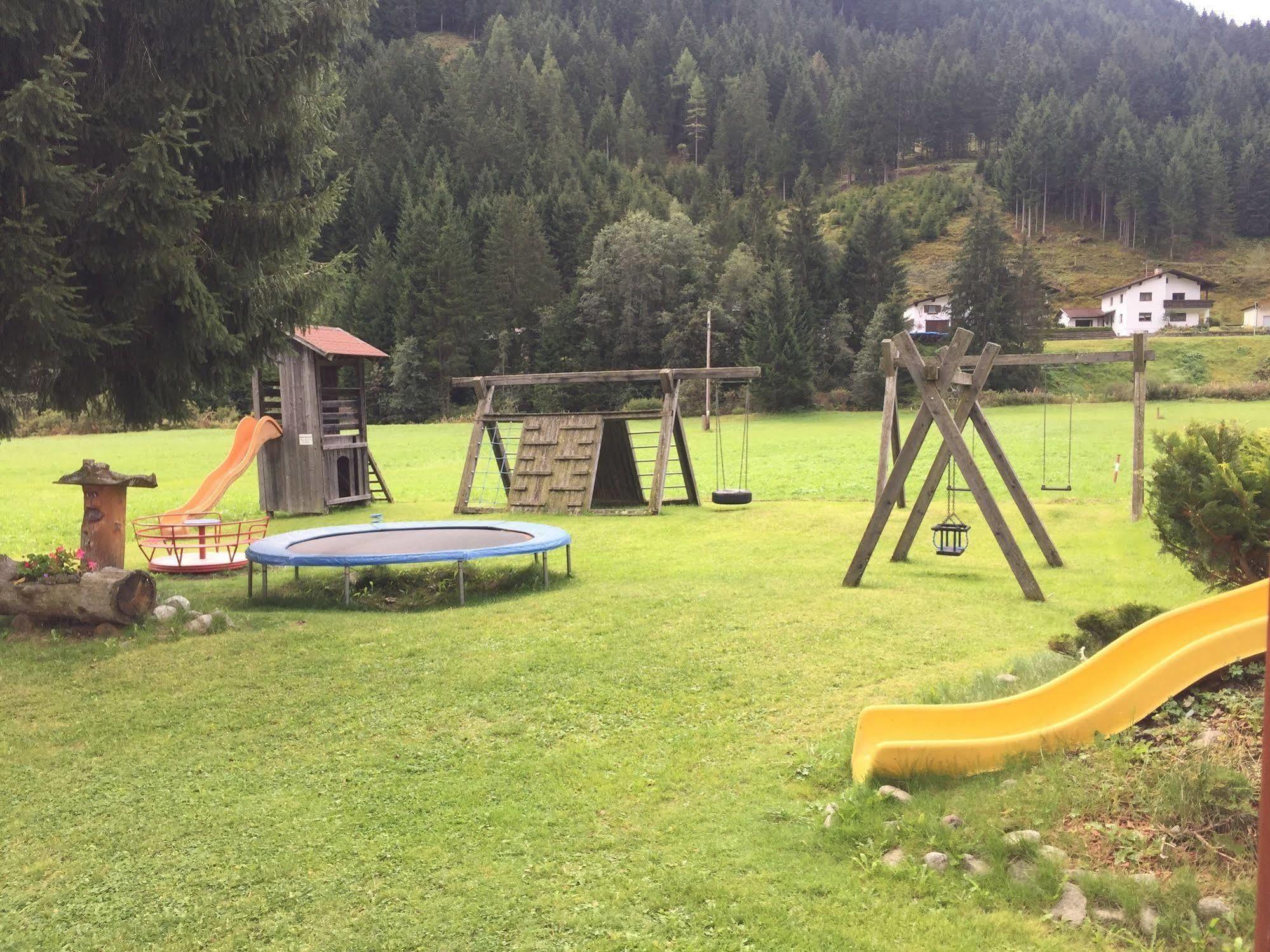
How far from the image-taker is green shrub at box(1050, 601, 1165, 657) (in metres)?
6.88

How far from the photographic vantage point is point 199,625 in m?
9.35

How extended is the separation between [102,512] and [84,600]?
2139 millimetres

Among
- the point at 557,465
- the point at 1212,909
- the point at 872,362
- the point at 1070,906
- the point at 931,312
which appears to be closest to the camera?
the point at 1212,909

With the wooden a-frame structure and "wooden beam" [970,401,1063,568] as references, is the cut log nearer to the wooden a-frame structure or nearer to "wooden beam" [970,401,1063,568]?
"wooden beam" [970,401,1063,568]

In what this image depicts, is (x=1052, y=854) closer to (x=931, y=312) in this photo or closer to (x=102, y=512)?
(x=102, y=512)

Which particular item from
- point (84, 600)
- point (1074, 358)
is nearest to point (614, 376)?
point (1074, 358)

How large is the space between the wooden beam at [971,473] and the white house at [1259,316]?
77736mm

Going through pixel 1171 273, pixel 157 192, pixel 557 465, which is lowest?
pixel 557 465

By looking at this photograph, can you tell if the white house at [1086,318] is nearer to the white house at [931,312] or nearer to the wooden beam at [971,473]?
the white house at [931,312]

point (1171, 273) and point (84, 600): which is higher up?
point (1171, 273)

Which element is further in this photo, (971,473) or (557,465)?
(557,465)

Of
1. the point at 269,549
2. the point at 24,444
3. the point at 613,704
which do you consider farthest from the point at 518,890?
the point at 24,444

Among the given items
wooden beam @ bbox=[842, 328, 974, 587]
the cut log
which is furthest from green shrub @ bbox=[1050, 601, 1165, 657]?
the cut log

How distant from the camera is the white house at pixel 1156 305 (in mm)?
81188
